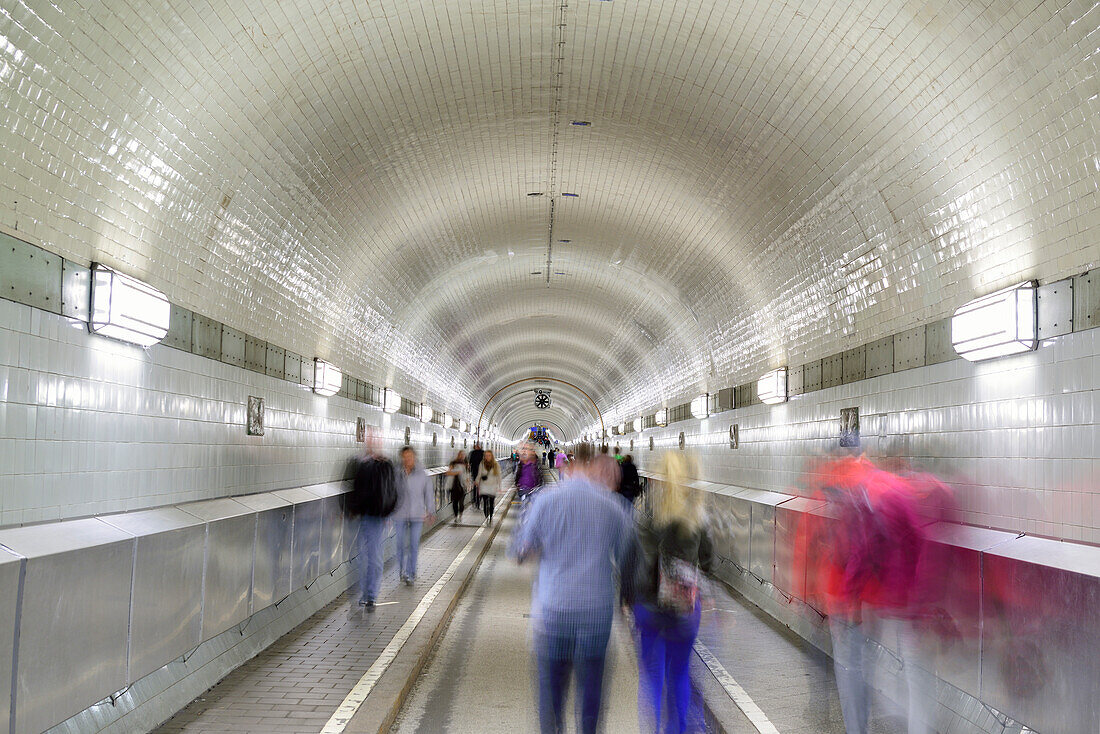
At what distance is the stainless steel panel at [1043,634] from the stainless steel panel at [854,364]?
4.01m

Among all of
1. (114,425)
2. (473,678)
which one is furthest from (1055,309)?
(114,425)

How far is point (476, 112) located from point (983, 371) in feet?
18.7

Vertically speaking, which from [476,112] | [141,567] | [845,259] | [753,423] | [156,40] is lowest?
[141,567]

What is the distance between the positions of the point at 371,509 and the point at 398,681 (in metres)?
3.26

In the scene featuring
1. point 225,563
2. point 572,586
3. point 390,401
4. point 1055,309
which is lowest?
point 225,563

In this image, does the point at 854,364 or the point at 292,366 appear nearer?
the point at 854,364

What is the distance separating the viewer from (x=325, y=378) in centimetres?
1190

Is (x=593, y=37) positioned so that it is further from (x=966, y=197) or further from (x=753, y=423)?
(x=753, y=423)

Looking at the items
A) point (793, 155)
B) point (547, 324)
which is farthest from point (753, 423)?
point (547, 324)

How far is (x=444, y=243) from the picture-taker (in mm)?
14305

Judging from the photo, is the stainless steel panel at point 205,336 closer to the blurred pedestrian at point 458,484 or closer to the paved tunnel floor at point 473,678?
the paved tunnel floor at point 473,678

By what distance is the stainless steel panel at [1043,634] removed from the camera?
4316 millimetres

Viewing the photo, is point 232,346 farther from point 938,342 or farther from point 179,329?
point 938,342

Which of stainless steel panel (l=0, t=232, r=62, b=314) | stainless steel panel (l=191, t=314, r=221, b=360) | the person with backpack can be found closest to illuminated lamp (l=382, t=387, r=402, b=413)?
the person with backpack
